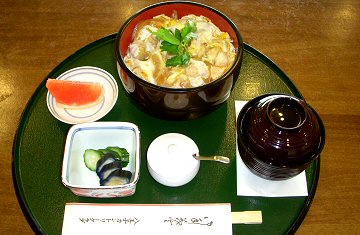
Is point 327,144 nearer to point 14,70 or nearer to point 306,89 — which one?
point 306,89

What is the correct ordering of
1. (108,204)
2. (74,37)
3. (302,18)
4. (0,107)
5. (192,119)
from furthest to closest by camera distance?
(302,18)
(74,37)
(0,107)
(192,119)
(108,204)

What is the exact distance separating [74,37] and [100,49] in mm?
251

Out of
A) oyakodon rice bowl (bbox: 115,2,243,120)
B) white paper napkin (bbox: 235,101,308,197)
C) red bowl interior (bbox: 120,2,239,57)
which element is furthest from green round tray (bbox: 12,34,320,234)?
red bowl interior (bbox: 120,2,239,57)

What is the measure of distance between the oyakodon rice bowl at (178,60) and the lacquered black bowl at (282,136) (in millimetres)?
164

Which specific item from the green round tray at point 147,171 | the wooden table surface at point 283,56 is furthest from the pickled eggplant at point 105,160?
the wooden table surface at point 283,56

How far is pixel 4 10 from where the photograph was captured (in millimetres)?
1827

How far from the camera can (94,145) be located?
1267 millimetres

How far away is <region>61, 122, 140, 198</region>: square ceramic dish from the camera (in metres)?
1.12

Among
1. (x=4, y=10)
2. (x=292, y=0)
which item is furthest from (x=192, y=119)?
(x=4, y=10)

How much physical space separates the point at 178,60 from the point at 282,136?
40 centimetres

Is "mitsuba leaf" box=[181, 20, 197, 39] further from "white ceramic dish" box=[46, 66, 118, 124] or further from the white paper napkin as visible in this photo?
the white paper napkin

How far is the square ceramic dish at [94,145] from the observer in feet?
3.69

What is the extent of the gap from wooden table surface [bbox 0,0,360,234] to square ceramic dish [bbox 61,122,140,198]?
25 cm

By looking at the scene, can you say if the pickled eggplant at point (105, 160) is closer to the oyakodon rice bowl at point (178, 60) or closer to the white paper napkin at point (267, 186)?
the oyakodon rice bowl at point (178, 60)
